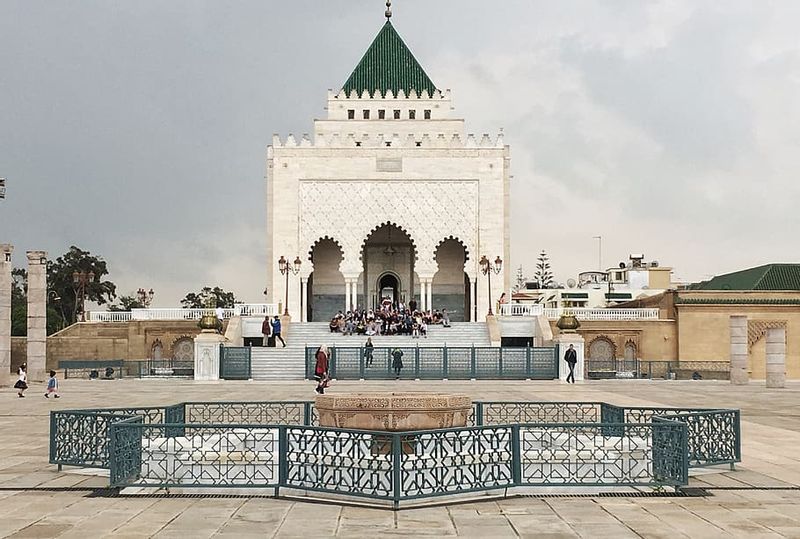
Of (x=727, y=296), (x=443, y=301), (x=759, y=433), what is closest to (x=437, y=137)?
(x=443, y=301)

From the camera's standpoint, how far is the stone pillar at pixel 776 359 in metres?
22.4

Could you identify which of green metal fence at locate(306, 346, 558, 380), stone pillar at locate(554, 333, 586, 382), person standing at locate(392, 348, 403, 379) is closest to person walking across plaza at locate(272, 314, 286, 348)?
green metal fence at locate(306, 346, 558, 380)

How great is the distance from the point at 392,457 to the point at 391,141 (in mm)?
31468

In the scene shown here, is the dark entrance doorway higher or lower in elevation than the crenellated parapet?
lower

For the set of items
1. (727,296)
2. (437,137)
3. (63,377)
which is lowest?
(63,377)

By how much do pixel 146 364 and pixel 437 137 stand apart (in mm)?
16498

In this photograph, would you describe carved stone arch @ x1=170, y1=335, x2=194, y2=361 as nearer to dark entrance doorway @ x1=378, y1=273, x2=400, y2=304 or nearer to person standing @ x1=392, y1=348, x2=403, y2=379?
→ person standing @ x1=392, y1=348, x2=403, y2=379

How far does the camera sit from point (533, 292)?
66750 mm

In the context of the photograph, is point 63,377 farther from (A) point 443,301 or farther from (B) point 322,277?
(A) point 443,301

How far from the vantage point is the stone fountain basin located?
7598 millimetres

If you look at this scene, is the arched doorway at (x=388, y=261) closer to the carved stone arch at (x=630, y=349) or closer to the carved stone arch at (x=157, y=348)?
the carved stone arch at (x=157, y=348)

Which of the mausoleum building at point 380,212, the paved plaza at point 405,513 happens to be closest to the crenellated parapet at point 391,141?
the mausoleum building at point 380,212

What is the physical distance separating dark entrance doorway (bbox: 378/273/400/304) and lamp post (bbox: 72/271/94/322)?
16925 mm

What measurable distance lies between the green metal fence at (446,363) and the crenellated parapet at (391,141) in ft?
44.6
